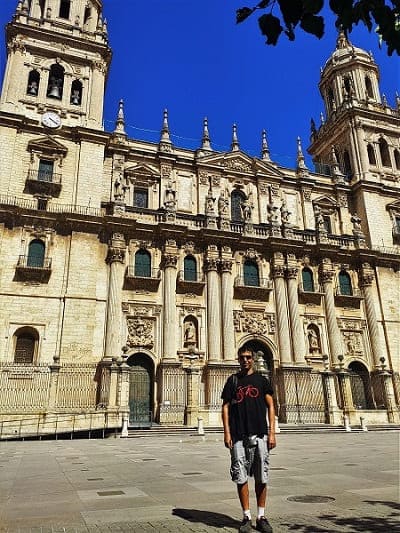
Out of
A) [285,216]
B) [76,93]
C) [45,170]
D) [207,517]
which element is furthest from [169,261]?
[207,517]

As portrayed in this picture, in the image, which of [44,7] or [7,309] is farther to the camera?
[44,7]

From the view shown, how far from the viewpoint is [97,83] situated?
2670cm

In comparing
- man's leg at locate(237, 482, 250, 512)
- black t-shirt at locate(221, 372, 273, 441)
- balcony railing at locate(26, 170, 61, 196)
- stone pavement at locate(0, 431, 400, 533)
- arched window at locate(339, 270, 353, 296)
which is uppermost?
balcony railing at locate(26, 170, 61, 196)

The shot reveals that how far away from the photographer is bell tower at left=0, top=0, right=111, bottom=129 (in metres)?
24.8

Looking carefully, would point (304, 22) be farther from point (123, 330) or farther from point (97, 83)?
point (97, 83)

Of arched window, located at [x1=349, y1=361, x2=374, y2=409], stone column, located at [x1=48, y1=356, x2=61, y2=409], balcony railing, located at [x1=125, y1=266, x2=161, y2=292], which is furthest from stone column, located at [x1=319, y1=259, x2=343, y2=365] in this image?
stone column, located at [x1=48, y1=356, x2=61, y2=409]

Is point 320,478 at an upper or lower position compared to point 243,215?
lower

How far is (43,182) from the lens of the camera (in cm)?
2283

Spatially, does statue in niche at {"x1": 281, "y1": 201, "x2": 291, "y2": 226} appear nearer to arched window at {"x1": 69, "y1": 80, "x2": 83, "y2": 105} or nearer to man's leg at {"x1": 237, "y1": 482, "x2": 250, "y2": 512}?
arched window at {"x1": 69, "y1": 80, "x2": 83, "y2": 105}

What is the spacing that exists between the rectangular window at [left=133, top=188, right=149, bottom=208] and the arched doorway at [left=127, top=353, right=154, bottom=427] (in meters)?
9.03

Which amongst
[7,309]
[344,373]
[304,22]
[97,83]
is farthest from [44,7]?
[304,22]

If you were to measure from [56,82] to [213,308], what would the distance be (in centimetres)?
1624

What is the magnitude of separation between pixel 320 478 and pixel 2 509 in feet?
13.5

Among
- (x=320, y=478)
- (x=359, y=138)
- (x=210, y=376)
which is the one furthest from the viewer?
(x=359, y=138)
